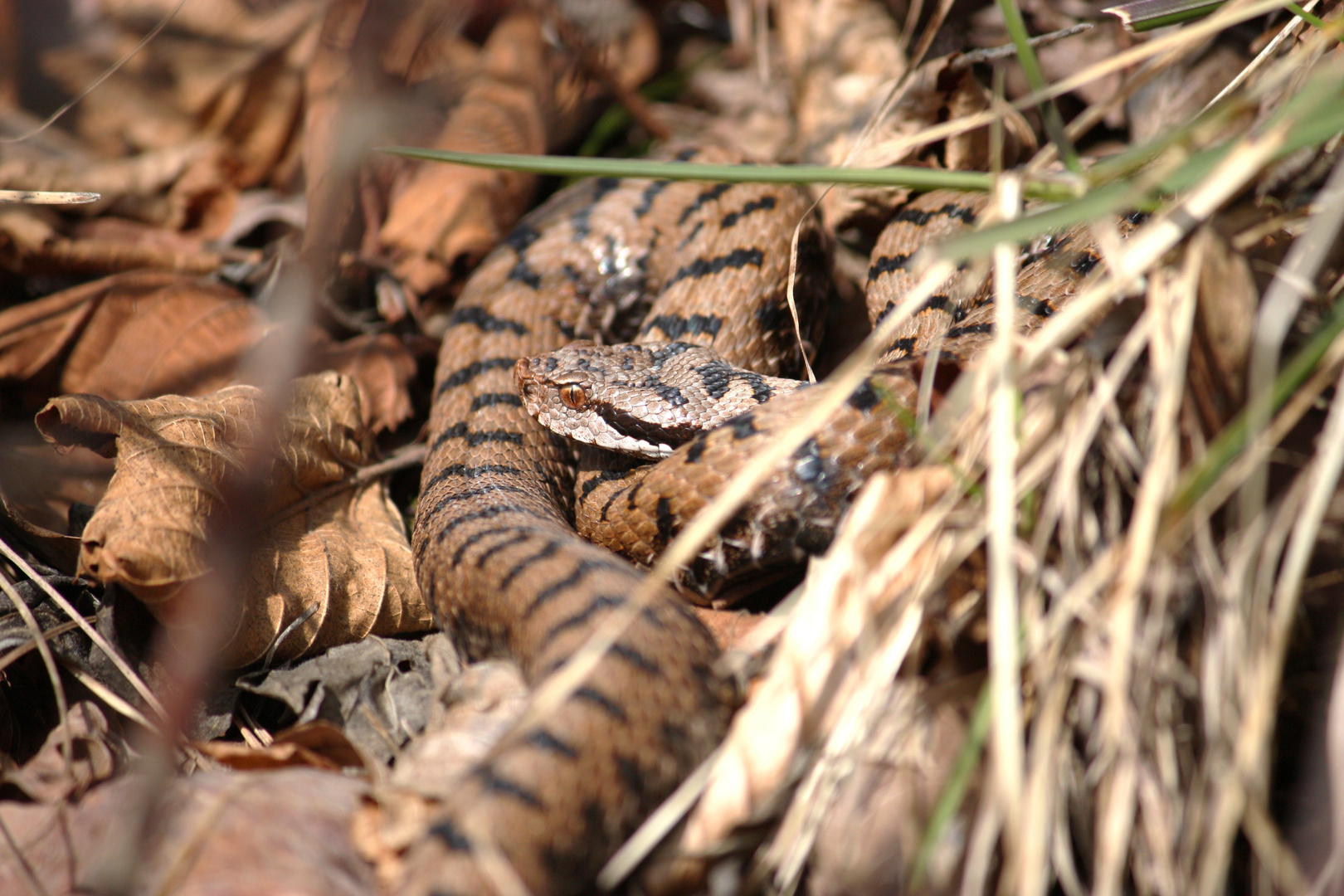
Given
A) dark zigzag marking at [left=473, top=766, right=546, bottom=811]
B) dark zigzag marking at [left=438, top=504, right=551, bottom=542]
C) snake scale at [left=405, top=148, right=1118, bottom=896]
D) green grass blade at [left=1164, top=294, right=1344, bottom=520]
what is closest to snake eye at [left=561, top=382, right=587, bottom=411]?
snake scale at [left=405, top=148, right=1118, bottom=896]

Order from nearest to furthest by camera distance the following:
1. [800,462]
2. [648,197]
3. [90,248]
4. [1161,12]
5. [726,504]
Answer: [726,504] < [1161,12] < [800,462] < [90,248] < [648,197]

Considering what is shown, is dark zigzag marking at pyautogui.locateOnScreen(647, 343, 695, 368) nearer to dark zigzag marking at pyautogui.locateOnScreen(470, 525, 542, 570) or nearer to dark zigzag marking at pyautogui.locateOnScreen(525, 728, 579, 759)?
dark zigzag marking at pyautogui.locateOnScreen(470, 525, 542, 570)

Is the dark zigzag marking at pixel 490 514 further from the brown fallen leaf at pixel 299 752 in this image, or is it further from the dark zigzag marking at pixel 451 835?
the dark zigzag marking at pixel 451 835

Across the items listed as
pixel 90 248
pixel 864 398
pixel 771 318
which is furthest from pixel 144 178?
pixel 864 398

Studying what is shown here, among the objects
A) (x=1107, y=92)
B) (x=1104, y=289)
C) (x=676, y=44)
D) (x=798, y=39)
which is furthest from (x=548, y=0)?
(x=1104, y=289)

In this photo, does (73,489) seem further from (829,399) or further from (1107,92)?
(1107,92)

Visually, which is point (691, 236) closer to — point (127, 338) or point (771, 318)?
point (771, 318)

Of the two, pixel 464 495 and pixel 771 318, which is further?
pixel 771 318
